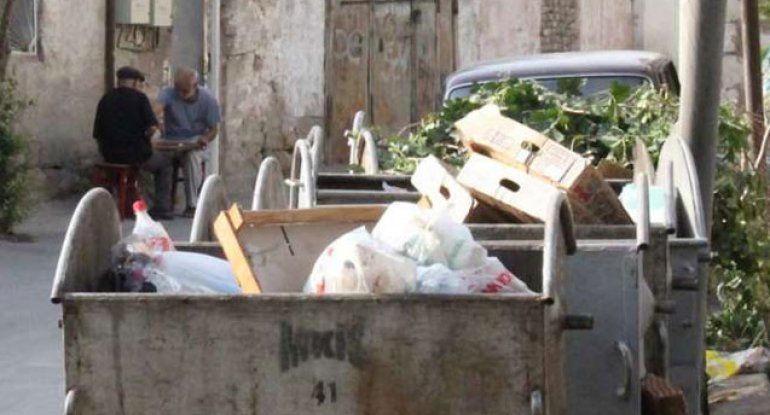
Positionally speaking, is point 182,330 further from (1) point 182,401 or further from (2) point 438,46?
(2) point 438,46

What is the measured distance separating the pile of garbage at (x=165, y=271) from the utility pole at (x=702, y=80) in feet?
10.1

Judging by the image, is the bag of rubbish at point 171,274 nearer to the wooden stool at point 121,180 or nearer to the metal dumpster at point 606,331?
the metal dumpster at point 606,331

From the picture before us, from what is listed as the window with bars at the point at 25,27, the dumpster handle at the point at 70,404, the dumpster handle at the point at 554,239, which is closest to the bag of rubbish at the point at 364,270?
the dumpster handle at the point at 554,239

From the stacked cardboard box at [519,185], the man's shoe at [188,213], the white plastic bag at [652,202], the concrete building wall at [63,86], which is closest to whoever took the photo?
the stacked cardboard box at [519,185]

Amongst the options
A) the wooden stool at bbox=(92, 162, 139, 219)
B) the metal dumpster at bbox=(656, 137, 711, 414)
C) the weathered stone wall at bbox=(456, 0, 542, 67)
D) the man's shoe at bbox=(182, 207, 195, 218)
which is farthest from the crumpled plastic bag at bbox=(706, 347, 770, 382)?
the weathered stone wall at bbox=(456, 0, 542, 67)

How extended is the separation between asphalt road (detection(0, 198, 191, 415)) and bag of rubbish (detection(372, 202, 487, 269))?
4105 mm

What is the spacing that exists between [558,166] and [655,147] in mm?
2537

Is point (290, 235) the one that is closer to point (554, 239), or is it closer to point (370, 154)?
point (554, 239)

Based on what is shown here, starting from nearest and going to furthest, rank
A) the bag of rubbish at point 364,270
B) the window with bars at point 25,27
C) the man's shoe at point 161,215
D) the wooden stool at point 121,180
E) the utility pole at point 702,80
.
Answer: the bag of rubbish at point 364,270
the utility pole at point 702,80
the wooden stool at point 121,180
the man's shoe at point 161,215
the window with bars at point 25,27

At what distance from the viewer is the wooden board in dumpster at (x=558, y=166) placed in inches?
227

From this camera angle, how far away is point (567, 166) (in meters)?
5.81

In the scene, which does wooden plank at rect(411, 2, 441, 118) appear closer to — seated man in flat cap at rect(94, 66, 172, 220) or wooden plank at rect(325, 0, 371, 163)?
wooden plank at rect(325, 0, 371, 163)

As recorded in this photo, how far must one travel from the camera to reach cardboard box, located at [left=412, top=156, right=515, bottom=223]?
226 inches

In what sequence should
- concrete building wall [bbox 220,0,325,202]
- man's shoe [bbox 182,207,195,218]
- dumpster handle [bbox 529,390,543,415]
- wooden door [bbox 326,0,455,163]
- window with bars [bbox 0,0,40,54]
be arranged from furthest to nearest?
1. wooden door [bbox 326,0,455,163]
2. concrete building wall [bbox 220,0,325,202]
3. window with bars [bbox 0,0,40,54]
4. man's shoe [bbox 182,207,195,218]
5. dumpster handle [bbox 529,390,543,415]
